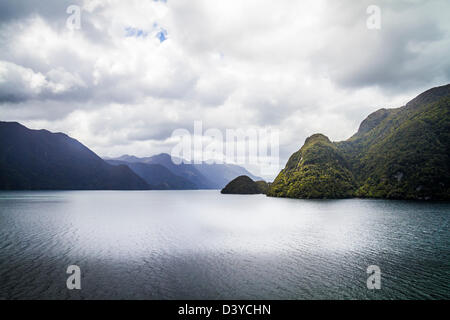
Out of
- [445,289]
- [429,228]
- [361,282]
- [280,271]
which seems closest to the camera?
[445,289]

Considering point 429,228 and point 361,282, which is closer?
point 361,282

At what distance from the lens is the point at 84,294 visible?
64.1 ft

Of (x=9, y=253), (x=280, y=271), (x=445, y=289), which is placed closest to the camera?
(x=445, y=289)

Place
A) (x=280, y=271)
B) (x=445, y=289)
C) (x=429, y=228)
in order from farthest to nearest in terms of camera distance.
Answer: (x=429, y=228) < (x=280, y=271) < (x=445, y=289)

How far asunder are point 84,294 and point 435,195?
193 metres

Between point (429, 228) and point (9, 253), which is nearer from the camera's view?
point (9, 253)

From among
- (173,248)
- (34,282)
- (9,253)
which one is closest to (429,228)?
(173,248)

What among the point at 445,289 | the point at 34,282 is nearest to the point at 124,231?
the point at 34,282

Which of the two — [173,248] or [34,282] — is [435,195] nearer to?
[173,248]
